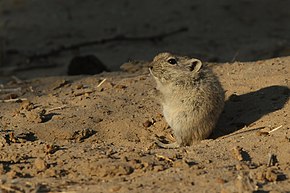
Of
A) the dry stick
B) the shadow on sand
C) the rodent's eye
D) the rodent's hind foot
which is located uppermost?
the dry stick

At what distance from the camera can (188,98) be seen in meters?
5.70

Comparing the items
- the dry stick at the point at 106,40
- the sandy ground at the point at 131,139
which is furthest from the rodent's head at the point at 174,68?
the dry stick at the point at 106,40

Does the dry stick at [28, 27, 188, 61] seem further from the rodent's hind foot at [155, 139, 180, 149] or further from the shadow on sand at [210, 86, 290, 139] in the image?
the rodent's hind foot at [155, 139, 180, 149]

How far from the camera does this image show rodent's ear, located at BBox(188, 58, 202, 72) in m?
5.83

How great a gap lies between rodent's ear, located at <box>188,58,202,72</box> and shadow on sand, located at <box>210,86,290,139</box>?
591 mm

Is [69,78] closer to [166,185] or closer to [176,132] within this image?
[176,132]

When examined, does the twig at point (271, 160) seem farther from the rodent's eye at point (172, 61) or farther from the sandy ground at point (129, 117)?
the rodent's eye at point (172, 61)

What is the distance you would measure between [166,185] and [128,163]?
444 mm

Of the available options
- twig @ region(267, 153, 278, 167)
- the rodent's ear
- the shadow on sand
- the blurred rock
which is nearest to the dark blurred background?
the blurred rock

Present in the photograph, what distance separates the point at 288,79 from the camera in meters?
6.49

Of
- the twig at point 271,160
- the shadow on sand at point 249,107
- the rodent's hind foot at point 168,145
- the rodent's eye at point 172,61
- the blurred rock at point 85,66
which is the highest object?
the blurred rock at point 85,66

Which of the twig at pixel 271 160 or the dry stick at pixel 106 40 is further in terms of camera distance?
the dry stick at pixel 106 40

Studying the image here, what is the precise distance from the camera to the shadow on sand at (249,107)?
5.96 metres

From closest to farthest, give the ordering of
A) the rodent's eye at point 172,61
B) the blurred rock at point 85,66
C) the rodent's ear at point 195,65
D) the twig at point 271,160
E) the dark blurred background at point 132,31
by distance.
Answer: the twig at point 271,160, the rodent's ear at point 195,65, the rodent's eye at point 172,61, the blurred rock at point 85,66, the dark blurred background at point 132,31
